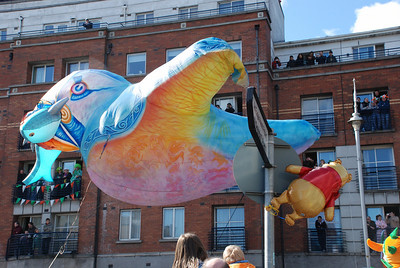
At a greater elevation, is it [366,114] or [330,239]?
[366,114]

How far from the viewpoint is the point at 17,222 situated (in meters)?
31.0

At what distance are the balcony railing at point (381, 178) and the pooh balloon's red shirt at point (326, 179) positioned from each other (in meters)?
21.6

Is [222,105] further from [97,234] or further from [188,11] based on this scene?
[97,234]

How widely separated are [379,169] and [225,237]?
8643mm

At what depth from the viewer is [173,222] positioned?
94.7 ft

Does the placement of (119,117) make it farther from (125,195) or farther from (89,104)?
(125,195)

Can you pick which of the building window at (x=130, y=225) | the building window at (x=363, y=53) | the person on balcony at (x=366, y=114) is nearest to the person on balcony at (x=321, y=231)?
the person on balcony at (x=366, y=114)

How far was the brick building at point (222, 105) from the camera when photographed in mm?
27859

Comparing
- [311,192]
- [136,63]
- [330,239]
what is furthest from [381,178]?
[311,192]

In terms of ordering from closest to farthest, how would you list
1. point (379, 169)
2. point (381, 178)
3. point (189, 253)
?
1. point (189, 253)
2. point (381, 178)
3. point (379, 169)

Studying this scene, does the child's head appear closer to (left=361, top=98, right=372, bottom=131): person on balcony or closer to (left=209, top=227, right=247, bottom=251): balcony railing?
(left=209, top=227, right=247, bottom=251): balcony railing

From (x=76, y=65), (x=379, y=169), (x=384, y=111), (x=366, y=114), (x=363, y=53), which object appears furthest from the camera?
(x=363, y=53)

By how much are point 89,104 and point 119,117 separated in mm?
897

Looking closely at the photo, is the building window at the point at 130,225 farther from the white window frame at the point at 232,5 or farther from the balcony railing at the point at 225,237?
the white window frame at the point at 232,5
